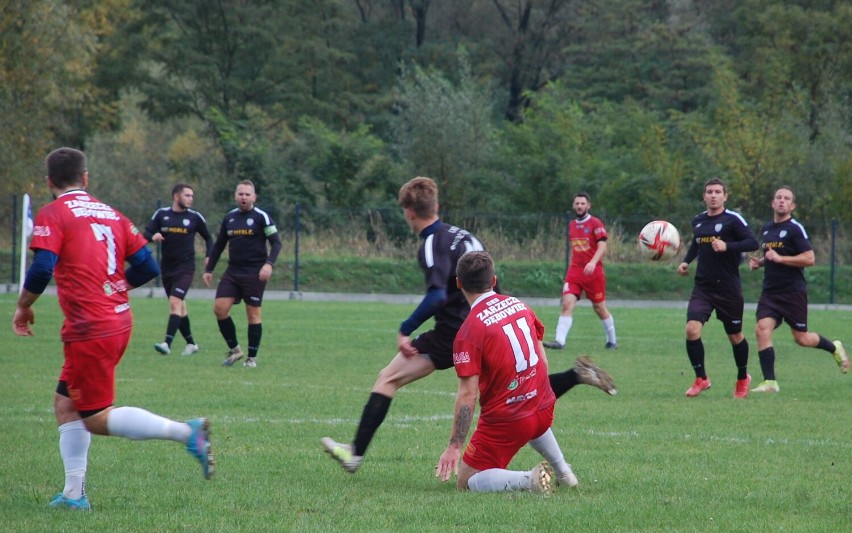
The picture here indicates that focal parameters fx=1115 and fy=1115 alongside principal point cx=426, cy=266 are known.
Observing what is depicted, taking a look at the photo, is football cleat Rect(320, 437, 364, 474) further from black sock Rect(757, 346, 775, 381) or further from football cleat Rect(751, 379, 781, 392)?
black sock Rect(757, 346, 775, 381)

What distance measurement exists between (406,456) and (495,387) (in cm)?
148

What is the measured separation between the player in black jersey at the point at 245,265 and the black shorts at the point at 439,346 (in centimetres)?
635

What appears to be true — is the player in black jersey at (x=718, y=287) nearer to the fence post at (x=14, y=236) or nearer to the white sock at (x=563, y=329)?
the white sock at (x=563, y=329)

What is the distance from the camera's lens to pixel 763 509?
5816 millimetres

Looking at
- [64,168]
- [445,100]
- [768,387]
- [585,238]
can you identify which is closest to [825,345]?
[768,387]

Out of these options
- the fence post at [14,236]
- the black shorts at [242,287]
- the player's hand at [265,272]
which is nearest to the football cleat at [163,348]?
the black shorts at [242,287]

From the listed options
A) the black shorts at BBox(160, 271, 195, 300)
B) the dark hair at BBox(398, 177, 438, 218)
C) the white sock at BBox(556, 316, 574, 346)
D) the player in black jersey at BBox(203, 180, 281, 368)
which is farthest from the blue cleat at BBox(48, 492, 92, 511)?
the white sock at BBox(556, 316, 574, 346)

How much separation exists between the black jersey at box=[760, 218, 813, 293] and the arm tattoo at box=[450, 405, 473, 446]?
20.2 ft

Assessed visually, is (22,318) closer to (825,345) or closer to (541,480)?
(541,480)

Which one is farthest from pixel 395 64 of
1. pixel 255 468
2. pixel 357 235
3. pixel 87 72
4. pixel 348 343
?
pixel 255 468

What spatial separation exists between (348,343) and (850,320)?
1163 centimetres

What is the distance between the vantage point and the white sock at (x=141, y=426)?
18.8ft

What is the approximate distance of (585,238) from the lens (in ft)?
53.0

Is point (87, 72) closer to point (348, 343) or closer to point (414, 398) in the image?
point (348, 343)
